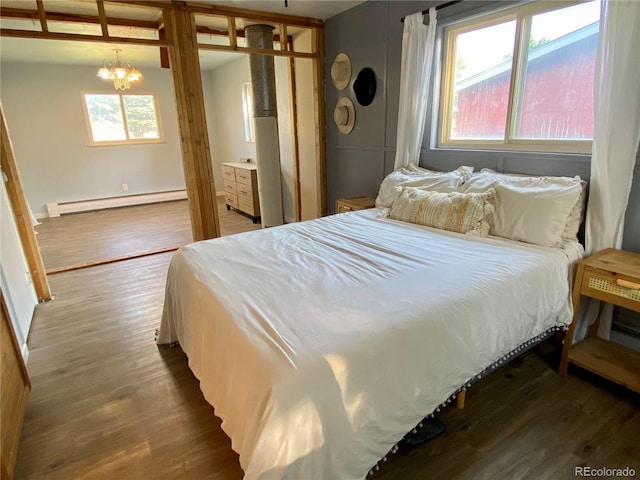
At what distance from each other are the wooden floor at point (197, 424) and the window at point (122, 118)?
545 centimetres

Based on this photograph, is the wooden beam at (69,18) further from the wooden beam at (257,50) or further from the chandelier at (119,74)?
the chandelier at (119,74)

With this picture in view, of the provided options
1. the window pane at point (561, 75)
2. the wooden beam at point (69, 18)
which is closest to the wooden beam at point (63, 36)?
the wooden beam at point (69, 18)

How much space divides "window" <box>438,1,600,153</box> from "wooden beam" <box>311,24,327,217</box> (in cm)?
169

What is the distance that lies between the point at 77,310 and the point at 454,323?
9.64 ft

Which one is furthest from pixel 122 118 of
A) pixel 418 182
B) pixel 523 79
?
pixel 523 79

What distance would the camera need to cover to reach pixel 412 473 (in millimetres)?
1473

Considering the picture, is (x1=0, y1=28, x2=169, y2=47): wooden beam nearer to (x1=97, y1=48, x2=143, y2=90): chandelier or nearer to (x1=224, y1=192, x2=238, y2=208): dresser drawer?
(x1=97, y1=48, x2=143, y2=90): chandelier

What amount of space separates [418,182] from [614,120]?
4.09 ft

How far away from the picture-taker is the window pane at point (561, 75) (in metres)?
2.18

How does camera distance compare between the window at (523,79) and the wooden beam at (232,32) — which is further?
the wooden beam at (232,32)

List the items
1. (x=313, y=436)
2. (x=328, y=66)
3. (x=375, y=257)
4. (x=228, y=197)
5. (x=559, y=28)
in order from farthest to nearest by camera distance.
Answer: (x=228, y=197) → (x=328, y=66) → (x=559, y=28) → (x=375, y=257) → (x=313, y=436)

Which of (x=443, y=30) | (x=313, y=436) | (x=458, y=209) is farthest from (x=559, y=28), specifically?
(x=313, y=436)

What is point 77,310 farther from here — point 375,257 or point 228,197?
point 228,197

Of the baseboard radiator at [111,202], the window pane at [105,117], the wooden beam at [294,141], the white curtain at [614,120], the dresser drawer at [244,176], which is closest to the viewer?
the white curtain at [614,120]
